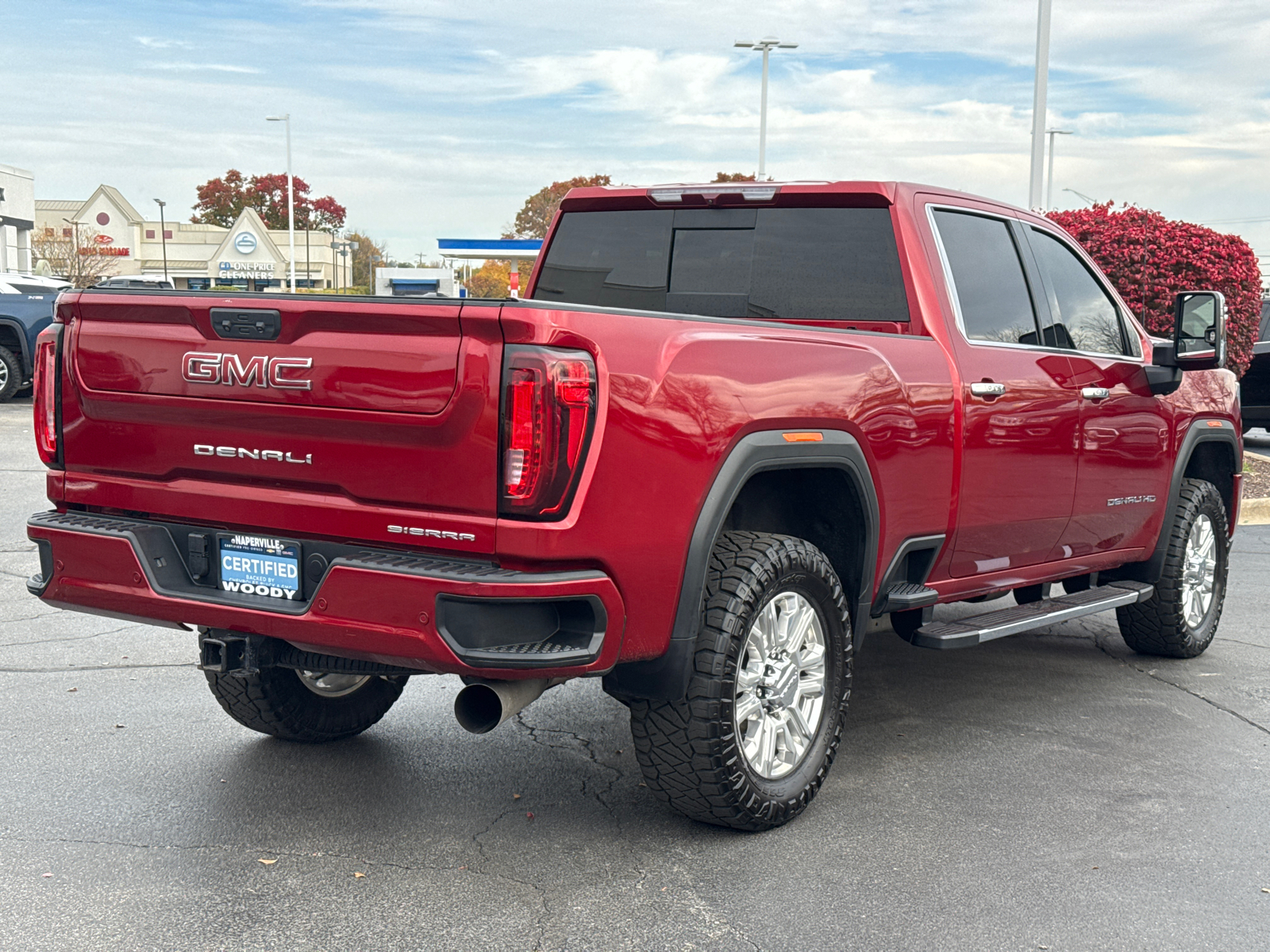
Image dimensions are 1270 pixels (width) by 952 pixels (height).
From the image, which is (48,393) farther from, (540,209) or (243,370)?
(540,209)

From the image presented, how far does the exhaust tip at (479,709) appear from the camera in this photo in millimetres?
3748

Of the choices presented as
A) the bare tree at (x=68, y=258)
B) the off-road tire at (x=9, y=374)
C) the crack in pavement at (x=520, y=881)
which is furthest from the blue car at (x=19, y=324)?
the bare tree at (x=68, y=258)

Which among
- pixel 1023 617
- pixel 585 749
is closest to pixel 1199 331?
pixel 1023 617

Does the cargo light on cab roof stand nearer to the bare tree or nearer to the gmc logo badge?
the gmc logo badge

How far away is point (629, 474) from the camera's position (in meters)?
3.56

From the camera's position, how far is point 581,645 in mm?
3545

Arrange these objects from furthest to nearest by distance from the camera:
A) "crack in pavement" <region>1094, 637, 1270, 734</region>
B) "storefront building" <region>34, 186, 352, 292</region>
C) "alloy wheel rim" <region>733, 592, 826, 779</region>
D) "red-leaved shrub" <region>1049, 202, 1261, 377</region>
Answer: "storefront building" <region>34, 186, 352, 292</region> → "red-leaved shrub" <region>1049, 202, 1261, 377</region> → "crack in pavement" <region>1094, 637, 1270, 734</region> → "alloy wheel rim" <region>733, 592, 826, 779</region>

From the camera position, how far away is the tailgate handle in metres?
3.70

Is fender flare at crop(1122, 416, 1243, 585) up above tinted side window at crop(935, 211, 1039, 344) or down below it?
below

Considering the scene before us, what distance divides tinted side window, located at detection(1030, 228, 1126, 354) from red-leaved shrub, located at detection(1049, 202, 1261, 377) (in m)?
7.90

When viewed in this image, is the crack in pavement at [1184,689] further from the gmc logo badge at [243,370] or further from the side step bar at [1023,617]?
the gmc logo badge at [243,370]

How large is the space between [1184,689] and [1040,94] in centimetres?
1122

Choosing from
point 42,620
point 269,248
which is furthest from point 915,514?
point 269,248

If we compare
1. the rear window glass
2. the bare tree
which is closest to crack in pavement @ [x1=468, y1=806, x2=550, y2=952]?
the rear window glass
